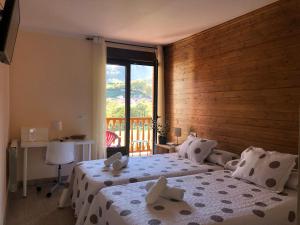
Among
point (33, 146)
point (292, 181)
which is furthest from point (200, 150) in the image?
point (33, 146)

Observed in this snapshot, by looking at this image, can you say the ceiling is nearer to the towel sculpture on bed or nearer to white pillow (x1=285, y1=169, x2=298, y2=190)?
white pillow (x1=285, y1=169, x2=298, y2=190)

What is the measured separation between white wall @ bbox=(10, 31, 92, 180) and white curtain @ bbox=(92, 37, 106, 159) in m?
0.14

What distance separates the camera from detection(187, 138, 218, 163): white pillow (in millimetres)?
3350

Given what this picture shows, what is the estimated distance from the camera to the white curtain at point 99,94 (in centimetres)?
436

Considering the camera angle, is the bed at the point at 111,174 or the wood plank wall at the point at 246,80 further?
the wood plank wall at the point at 246,80

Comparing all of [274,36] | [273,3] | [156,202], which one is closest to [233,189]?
[156,202]

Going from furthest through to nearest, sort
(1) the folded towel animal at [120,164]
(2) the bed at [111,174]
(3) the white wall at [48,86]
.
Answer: (3) the white wall at [48,86], (1) the folded towel animal at [120,164], (2) the bed at [111,174]

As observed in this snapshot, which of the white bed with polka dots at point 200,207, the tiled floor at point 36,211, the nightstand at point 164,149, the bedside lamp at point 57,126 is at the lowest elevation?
the tiled floor at point 36,211

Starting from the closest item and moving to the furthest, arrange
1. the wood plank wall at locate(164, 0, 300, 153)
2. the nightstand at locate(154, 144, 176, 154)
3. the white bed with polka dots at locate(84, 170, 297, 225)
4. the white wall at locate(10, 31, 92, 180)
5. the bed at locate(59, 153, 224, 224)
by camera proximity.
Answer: the white bed with polka dots at locate(84, 170, 297, 225) < the bed at locate(59, 153, 224, 224) < the wood plank wall at locate(164, 0, 300, 153) < the white wall at locate(10, 31, 92, 180) < the nightstand at locate(154, 144, 176, 154)

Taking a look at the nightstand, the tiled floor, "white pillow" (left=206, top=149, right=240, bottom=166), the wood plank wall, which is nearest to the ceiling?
the wood plank wall

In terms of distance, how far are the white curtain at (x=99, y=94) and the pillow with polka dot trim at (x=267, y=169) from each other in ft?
8.16

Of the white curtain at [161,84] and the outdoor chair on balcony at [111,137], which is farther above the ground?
the white curtain at [161,84]

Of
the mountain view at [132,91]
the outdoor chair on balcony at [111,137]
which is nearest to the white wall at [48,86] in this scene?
the mountain view at [132,91]

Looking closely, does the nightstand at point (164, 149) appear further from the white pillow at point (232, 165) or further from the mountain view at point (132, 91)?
the white pillow at point (232, 165)
